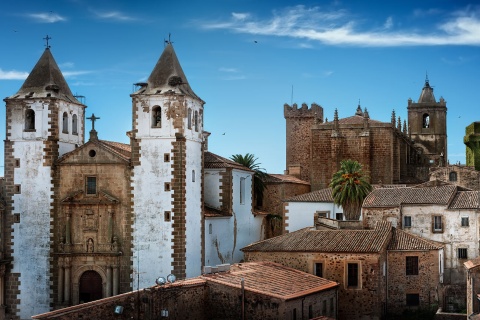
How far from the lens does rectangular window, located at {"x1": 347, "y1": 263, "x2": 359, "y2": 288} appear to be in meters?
50.4

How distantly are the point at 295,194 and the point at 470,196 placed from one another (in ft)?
55.0

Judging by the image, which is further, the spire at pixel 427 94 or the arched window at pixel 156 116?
the spire at pixel 427 94

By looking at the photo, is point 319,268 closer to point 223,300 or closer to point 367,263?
point 367,263

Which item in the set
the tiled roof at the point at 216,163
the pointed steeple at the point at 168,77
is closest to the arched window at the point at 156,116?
the pointed steeple at the point at 168,77

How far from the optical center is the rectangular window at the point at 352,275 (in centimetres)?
5041

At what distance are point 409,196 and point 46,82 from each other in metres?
23.5

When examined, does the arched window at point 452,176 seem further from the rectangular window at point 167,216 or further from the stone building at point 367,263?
the rectangular window at point 167,216

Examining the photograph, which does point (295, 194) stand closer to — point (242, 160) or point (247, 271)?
point (242, 160)

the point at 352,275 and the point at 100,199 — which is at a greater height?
the point at 100,199

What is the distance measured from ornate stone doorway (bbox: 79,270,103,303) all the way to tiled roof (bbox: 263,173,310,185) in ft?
61.1

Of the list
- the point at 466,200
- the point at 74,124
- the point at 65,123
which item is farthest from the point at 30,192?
the point at 466,200

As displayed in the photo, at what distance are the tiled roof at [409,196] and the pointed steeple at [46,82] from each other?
779 inches

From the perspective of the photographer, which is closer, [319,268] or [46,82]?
[319,268]

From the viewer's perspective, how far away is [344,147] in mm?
76188
